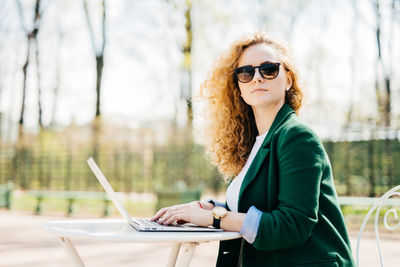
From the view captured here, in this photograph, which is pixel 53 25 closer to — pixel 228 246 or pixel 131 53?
pixel 131 53

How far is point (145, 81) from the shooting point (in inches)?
685

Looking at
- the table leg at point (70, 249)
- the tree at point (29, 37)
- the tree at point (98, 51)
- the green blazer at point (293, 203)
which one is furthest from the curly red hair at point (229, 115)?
the tree at point (29, 37)

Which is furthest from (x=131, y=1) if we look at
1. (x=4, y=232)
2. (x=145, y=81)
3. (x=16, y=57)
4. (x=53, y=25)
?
(x=4, y=232)

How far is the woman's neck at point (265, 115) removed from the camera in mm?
2076

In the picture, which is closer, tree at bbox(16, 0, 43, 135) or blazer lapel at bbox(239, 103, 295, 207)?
blazer lapel at bbox(239, 103, 295, 207)

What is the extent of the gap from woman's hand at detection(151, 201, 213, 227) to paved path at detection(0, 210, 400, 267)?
3.70m

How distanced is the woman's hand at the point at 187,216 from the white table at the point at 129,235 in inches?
4.3

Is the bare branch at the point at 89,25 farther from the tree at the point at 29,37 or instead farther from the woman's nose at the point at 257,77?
the woman's nose at the point at 257,77

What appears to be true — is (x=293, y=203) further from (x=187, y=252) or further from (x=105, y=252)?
(x=105, y=252)

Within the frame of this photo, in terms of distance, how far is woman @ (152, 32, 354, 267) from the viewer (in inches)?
64.5

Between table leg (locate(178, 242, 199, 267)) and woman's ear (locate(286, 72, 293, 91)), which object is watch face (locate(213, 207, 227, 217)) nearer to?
table leg (locate(178, 242, 199, 267))

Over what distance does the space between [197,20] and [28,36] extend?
9195 mm

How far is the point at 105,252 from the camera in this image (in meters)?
6.32

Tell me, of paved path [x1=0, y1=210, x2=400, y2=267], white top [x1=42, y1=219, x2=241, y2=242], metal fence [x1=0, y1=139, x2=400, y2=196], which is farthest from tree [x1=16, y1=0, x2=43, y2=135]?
white top [x1=42, y1=219, x2=241, y2=242]
